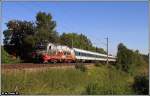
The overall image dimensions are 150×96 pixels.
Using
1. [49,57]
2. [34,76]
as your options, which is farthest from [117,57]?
[49,57]

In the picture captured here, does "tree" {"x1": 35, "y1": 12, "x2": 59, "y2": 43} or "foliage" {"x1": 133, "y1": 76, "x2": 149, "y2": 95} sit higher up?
"tree" {"x1": 35, "y1": 12, "x2": 59, "y2": 43}

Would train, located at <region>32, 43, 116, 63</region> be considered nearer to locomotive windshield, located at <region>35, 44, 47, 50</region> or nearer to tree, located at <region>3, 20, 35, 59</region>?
locomotive windshield, located at <region>35, 44, 47, 50</region>

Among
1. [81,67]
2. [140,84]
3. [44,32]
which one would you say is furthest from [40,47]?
[140,84]

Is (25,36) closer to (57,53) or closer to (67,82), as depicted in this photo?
(57,53)

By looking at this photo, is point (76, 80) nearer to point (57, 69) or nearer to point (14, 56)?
point (57, 69)

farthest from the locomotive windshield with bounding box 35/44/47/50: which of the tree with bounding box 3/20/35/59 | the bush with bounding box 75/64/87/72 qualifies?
the bush with bounding box 75/64/87/72

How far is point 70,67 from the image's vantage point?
7797mm

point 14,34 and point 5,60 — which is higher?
point 14,34

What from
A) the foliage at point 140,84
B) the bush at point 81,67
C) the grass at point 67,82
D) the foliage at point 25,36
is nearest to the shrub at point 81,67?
the bush at point 81,67

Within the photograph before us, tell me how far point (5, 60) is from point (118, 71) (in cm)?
248

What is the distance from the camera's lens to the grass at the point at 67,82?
6.12m

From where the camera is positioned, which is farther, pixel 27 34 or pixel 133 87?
pixel 27 34

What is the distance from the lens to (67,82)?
A: 6.73m

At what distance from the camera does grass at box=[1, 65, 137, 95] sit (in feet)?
20.1
